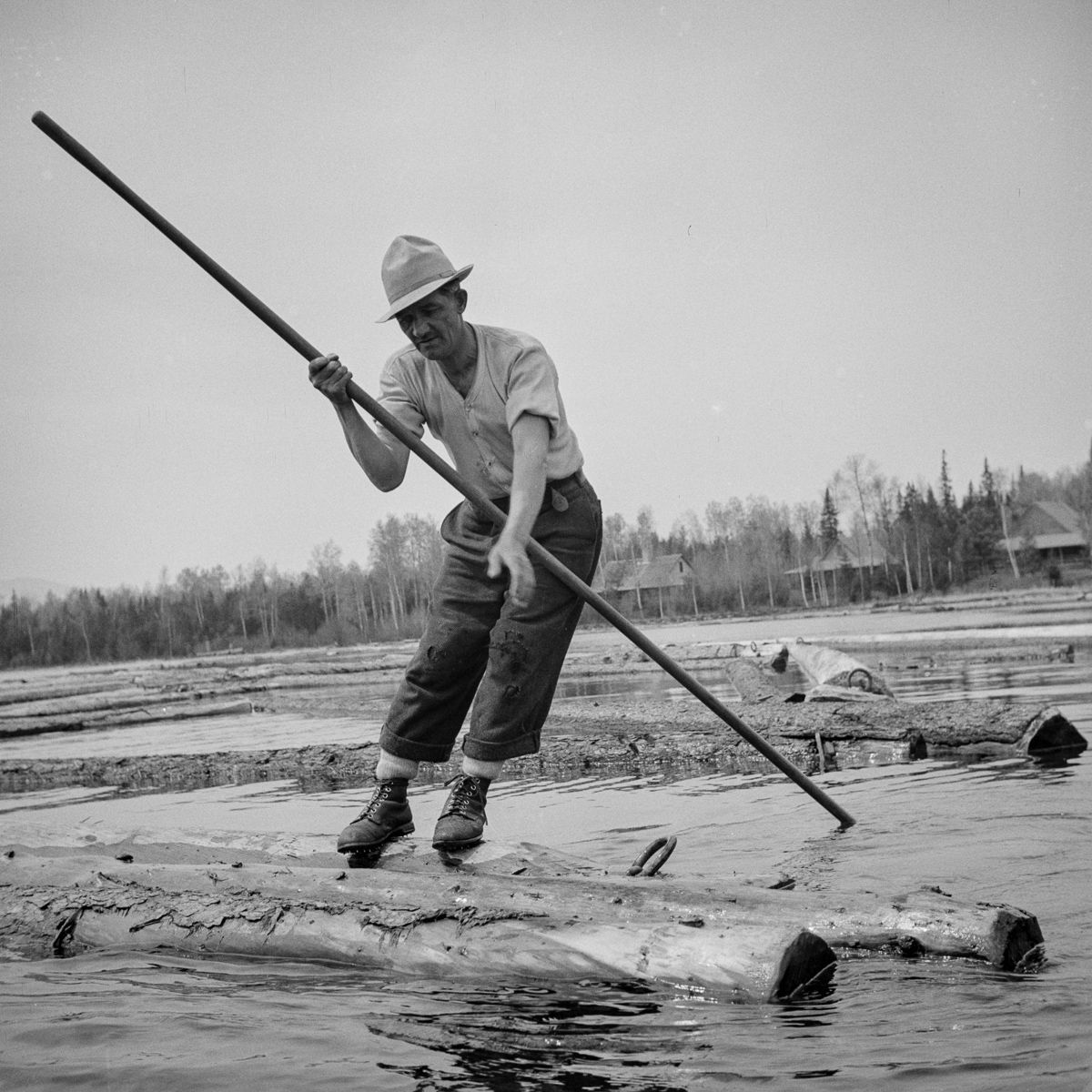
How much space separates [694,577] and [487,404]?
292 ft

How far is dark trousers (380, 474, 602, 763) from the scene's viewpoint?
3.77 metres

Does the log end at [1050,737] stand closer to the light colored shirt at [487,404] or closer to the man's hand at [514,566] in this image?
the light colored shirt at [487,404]

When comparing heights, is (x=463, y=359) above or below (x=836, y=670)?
above

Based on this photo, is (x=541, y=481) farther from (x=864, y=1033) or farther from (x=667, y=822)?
(x=667, y=822)

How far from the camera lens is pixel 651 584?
93.9 metres

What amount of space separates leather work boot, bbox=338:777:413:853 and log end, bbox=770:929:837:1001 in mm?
1647

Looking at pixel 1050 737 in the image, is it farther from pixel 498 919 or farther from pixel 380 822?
pixel 498 919

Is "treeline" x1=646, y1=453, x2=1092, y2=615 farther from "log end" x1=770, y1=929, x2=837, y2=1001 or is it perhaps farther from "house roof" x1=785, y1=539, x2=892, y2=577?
"log end" x1=770, y1=929, x2=837, y2=1001

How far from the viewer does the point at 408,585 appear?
358ft

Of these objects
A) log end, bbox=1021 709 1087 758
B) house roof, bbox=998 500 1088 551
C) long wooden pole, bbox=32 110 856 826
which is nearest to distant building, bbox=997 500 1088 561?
house roof, bbox=998 500 1088 551

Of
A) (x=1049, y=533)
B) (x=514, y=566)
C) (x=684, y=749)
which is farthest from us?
(x=1049, y=533)

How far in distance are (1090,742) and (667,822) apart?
3.27m

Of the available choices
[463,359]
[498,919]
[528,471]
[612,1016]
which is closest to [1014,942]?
[612,1016]

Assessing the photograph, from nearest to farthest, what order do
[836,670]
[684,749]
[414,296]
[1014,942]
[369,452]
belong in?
[1014,942], [414,296], [369,452], [684,749], [836,670]
